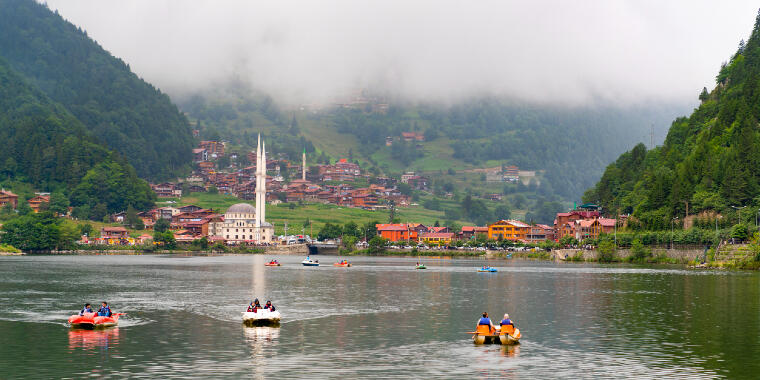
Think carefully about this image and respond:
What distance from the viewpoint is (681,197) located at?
194m

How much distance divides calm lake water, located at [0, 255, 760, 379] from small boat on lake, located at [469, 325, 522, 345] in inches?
38.3

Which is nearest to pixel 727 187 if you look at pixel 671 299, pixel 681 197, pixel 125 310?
pixel 681 197

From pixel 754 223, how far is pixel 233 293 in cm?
10732

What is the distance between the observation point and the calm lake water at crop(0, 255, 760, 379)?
2025 inches

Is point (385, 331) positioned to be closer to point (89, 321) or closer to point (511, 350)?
point (511, 350)

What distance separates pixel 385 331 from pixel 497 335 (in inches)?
457

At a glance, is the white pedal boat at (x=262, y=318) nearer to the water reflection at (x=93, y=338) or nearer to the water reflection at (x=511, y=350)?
the water reflection at (x=93, y=338)

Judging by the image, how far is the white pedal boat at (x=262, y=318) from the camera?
233 feet

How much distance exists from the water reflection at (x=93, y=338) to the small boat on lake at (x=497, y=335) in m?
27.0

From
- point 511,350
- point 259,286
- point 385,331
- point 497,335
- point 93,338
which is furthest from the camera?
point 259,286

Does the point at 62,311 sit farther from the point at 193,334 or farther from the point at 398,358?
the point at 398,358

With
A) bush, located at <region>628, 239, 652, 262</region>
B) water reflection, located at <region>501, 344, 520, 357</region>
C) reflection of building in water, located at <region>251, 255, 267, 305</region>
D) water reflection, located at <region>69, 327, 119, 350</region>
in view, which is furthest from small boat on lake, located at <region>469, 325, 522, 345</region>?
bush, located at <region>628, 239, 652, 262</region>

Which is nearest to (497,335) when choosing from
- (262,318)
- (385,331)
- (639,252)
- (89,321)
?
(385,331)

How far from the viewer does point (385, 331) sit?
226 feet
